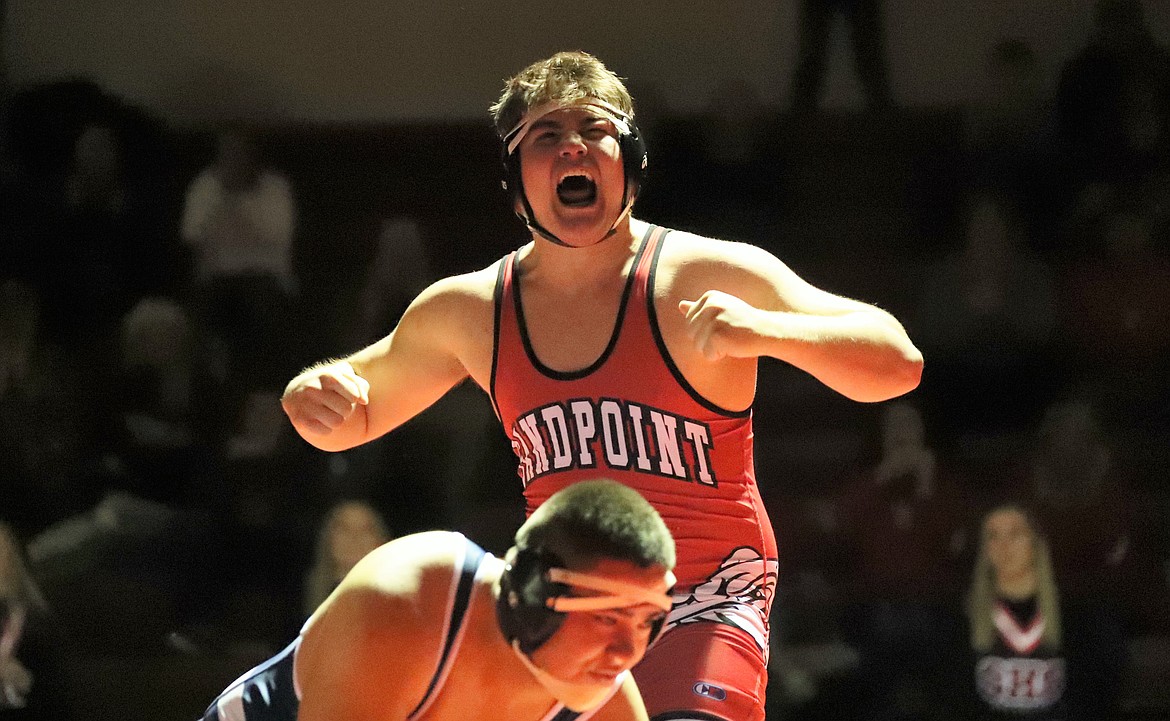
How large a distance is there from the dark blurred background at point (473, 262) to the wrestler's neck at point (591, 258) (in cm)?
212

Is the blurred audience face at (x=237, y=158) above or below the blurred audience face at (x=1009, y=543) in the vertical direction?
above

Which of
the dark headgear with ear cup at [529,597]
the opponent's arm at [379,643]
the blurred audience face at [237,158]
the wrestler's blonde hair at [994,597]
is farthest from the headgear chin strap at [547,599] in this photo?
the blurred audience face at [237,158]

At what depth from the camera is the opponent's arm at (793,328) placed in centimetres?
218

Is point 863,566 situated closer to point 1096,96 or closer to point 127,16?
point 1096,96

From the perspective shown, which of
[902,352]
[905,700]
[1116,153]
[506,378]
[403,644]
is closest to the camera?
[403,644]

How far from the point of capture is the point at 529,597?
182 centimetres

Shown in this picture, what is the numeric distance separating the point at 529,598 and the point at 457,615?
0.15m

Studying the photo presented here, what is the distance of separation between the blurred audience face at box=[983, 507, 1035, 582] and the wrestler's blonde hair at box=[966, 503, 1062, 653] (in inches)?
0.4

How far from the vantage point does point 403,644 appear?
6.15ft

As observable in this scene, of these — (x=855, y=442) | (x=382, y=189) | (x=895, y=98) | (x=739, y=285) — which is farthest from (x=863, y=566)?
(x=739, y=285)

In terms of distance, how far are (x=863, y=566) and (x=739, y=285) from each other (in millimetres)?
2383

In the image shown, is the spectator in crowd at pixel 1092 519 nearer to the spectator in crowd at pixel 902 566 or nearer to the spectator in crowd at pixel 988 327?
the spectator in crowd at pixel 988 327

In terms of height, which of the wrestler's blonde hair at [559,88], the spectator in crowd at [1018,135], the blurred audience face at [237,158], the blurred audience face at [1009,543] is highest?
the spectator in crowd at [1018,135]

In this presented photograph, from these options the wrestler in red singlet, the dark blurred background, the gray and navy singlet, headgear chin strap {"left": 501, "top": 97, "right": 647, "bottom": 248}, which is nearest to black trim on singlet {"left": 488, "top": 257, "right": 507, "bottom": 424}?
the wrestler in red singlet
